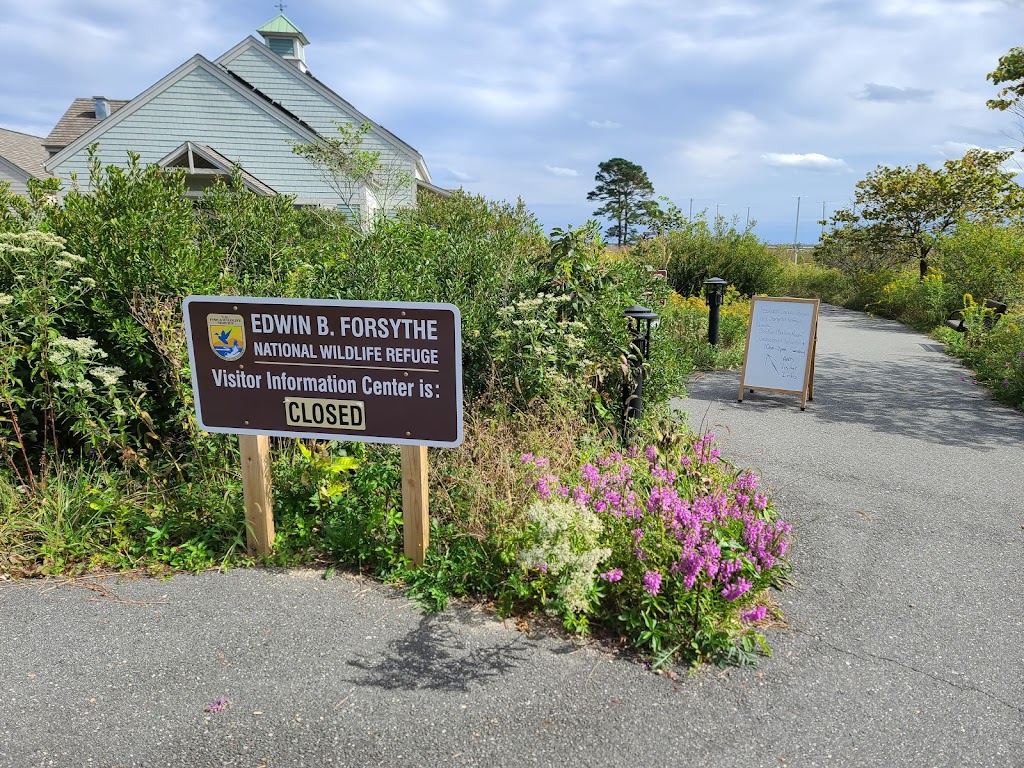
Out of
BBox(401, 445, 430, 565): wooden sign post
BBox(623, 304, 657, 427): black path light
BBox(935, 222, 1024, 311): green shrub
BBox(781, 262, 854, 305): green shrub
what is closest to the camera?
BBox(401, 445, 430, 565): wooden sign post

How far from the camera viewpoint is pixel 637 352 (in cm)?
499

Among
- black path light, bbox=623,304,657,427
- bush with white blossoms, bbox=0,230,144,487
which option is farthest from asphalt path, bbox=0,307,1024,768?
black path light, bbox=623,304,657,427

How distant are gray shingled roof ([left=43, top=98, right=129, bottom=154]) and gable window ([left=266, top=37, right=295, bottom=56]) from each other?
6668mm

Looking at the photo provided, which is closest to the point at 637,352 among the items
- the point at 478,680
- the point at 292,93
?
the point at 478,680

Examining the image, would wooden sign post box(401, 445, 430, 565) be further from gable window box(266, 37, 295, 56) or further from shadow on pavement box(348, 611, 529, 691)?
gable window box(266, 37, 295, 56)

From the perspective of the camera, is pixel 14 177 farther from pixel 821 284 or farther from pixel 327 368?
pixel 821 284

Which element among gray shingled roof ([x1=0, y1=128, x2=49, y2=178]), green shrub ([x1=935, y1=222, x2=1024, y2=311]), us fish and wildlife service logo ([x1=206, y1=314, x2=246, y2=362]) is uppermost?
gray shingled roof ([x1=0, y1=128, x2=49, y2=178])

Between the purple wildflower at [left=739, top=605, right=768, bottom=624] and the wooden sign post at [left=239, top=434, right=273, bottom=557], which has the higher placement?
the wooden sign post at [left=239, top=434, right=273, bottom=557]

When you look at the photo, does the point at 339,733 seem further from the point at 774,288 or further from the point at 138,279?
the point at 774,288

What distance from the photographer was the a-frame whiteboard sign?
24.7 ft

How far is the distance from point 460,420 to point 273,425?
0.94m

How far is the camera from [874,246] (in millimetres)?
23094

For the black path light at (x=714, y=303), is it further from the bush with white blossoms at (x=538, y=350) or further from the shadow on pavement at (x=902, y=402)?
the bush with white blossoms at (x=538, y=350)

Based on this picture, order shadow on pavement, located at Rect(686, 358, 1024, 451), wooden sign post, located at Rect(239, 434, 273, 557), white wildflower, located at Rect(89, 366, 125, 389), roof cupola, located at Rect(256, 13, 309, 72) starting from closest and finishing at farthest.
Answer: wooden sign post, located at Rect(239, 434, 273, 557), white wildflower, located at Rect(89, 366, 125, 389), shadow on pavement, located at Rect(686, 358, 1024, 451), roof cupola, located at Rect(256, 13, 309, 72)
